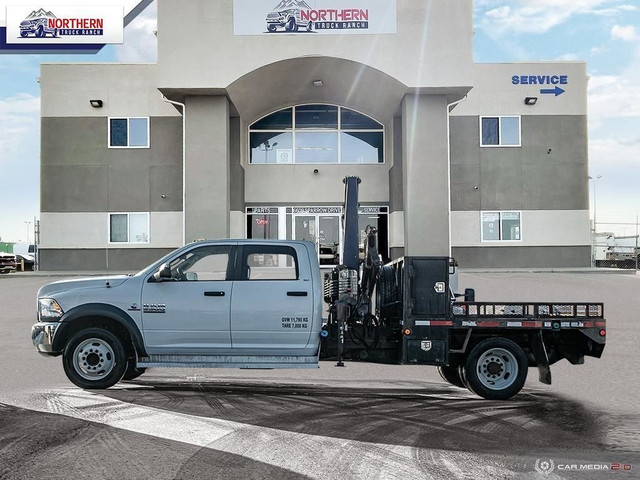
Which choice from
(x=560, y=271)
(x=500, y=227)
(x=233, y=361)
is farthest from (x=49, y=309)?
(x=500, y=227)

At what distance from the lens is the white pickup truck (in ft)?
28.1

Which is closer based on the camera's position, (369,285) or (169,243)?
(369,285)

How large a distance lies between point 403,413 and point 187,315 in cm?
303

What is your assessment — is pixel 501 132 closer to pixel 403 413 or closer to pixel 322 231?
pixel 322 231

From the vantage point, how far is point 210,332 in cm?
860

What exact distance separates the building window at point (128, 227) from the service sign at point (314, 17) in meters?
11.8

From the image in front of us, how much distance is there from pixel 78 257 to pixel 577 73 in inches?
1046

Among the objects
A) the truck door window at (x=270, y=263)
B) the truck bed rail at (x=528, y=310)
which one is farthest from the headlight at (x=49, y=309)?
the truck bed rail at (x=528, y=310)

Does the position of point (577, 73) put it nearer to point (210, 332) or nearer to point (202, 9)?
point (202, 9)

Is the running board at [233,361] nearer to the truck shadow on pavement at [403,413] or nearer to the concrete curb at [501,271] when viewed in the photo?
the truck shadow on pavement at [403,413]

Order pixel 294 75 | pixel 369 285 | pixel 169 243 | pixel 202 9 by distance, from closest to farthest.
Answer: pixel 369 285 < pixel 202 9 < pixel 294 75 < pixel 169 243

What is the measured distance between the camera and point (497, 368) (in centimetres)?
838

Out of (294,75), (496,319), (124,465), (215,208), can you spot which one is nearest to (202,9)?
(294,75)

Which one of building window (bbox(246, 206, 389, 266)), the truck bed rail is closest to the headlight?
the truck bed rail
